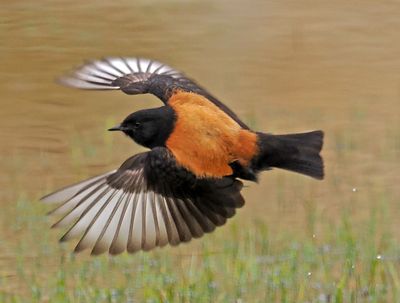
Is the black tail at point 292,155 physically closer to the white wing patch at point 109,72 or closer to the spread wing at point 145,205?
the spread wing at point 145,205

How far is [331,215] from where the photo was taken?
25.3ft

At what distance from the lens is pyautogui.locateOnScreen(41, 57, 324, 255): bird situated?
A: 19.7 ft

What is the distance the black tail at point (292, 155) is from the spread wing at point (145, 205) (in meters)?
0.19

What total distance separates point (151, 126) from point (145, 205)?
0.36m

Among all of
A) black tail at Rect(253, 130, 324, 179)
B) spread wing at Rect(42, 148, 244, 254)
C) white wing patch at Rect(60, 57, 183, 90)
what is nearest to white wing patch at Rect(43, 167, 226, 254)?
spread wing at Rect(42, 148, 244, 254)

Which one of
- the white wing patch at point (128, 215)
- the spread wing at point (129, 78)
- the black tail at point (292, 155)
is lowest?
the white wing patch at point (128, 215)

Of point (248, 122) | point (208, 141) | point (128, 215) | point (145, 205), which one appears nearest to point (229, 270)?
point (145, 205)

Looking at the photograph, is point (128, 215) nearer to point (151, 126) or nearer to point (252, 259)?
point (151, 126)

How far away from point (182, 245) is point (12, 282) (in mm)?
946

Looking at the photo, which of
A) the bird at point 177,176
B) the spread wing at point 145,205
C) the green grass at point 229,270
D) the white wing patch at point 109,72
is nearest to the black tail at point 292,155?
the bird at point 177,176

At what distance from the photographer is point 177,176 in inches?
242

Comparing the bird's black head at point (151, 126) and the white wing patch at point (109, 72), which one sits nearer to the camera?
the bird's black head at point (151, 126)

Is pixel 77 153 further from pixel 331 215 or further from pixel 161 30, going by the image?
pixel 161 30

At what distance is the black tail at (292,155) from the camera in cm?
632
